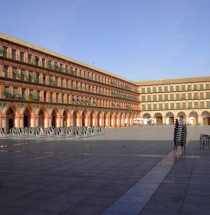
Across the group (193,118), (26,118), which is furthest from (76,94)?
(193,118)

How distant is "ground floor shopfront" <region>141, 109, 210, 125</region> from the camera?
8200cm

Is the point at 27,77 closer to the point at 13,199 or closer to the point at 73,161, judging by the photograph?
the point at 73,161

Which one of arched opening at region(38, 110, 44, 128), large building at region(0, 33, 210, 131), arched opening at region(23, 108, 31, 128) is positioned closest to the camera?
large building at region(0, 33, 210, 131)

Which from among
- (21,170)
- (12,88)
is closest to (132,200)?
(21,170)

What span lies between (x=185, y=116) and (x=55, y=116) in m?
47.6

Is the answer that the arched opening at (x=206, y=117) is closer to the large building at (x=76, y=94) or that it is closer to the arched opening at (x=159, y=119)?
the large building at (x=76, y=94)

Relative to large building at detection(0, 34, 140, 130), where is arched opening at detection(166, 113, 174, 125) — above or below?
below

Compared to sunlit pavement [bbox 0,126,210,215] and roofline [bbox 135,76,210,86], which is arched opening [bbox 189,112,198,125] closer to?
roofline [bbox 135,76,210,86]

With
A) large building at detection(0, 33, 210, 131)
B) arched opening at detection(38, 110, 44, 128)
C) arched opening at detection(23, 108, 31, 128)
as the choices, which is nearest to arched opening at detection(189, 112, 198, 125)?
large building at detection(0, 33, 210, 131)

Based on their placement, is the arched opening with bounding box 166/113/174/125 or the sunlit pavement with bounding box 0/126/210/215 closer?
the sunlit pavement with bounding box 0/126/210/215

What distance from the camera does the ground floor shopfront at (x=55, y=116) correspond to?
132ft

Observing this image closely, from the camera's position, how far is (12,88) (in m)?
39.9

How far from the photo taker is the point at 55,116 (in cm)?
5038

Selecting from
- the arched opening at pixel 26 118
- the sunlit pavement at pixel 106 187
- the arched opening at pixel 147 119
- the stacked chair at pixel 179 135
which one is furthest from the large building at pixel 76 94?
the sunlit pavement at pixel 106 187
